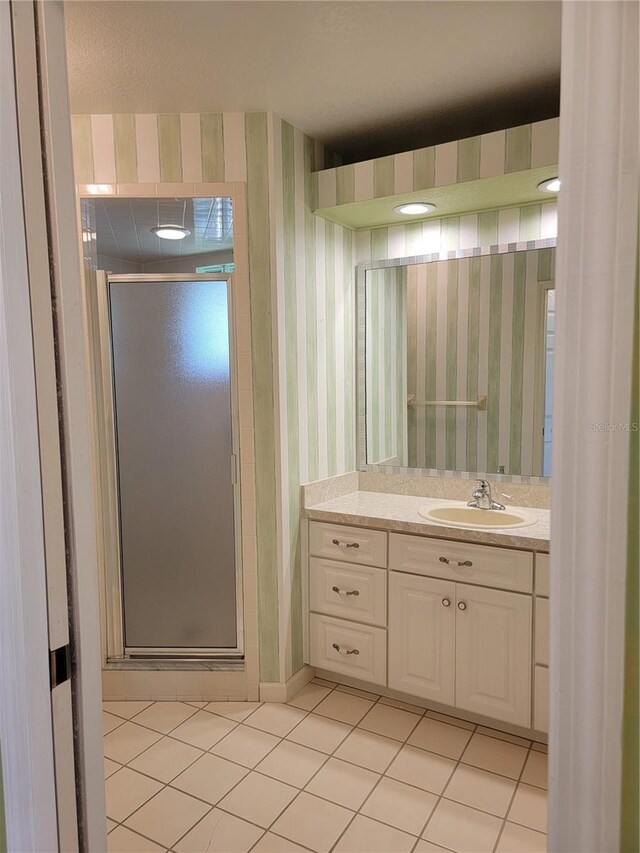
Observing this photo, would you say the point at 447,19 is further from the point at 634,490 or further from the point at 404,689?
the point at 404,689

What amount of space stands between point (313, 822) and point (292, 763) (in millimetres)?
316

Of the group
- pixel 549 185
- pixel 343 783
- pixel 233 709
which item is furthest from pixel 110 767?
Answer: pixel 549 185

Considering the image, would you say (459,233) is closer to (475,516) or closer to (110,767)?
(475,516)

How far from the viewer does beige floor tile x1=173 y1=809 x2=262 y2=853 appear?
1.88 meters

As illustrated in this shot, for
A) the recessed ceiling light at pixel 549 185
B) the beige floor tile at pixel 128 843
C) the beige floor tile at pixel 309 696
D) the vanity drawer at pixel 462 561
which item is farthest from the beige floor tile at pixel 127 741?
the recessed ceiling light at pixel 549 185

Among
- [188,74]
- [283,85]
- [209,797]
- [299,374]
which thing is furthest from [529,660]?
[188,74]

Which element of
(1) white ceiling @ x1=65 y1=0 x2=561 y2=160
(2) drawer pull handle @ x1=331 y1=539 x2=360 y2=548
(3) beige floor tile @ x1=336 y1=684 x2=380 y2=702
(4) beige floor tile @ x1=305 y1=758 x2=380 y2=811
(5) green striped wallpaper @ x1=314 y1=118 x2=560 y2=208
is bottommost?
(3) beige floor tile @ x1=336 y1=684 x2=380 y2=702

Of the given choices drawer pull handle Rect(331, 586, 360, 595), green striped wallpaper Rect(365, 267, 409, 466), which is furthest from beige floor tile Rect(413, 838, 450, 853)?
green striped wallpaper Rect(365, 267, 409, 466)

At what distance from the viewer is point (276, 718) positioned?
2596 millimetres

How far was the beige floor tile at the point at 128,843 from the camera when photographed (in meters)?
1.87

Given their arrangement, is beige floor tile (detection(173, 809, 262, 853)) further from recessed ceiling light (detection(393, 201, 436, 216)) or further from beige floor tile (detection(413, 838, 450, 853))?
recessed ceiling light (detection(393, 201, 436, 216))

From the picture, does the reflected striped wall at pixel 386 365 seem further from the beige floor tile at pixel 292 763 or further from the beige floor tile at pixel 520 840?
the beige floor tile at pixel 520 840

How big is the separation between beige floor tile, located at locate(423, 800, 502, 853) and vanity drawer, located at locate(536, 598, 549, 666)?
22.9 inches

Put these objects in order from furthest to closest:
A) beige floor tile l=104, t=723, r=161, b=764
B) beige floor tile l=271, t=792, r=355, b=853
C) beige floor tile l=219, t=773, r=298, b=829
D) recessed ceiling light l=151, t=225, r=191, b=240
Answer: recessed ceiling light l=151, t=225, r=191, b=240, beige floor tile l=104, t=723, r=161, b=764, beige floor tile l=219, t=773, r=298, b=829, beige floor tile l=271, t=792, r=355, b=853
